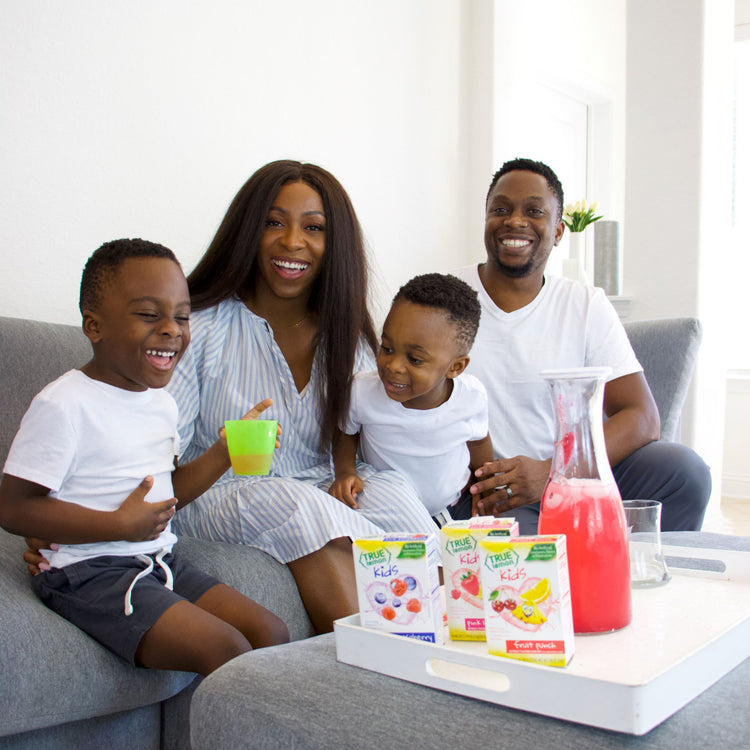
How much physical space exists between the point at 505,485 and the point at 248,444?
0.73 meters

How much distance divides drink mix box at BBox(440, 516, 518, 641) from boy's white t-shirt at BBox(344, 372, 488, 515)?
2.96ft

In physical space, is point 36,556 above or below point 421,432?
below

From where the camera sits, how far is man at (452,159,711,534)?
2150mm

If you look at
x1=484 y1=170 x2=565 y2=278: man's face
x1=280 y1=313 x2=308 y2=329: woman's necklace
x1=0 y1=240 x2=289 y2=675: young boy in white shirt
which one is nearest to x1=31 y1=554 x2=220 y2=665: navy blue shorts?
x1=0 y1=240 x2=289 y2=675: young boy in white shirt

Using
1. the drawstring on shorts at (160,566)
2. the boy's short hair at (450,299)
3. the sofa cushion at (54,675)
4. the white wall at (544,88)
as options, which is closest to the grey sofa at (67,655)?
the sofa cushion at (54,675)

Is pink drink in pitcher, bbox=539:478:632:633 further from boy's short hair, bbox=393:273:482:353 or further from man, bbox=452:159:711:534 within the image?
man, bbox=452:159:711:534

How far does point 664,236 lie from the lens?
385 centimetres

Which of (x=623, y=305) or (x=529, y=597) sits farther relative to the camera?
(x=623, y=305)

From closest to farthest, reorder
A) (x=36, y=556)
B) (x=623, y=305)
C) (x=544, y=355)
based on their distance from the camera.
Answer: (x=36, y=556) → (x=544, y=355) → (x=623, y=305)

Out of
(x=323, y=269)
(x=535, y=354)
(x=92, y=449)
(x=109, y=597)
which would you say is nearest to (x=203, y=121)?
(x=323, y=269)

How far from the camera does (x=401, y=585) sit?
89 cm

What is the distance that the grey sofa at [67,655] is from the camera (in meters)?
1.15

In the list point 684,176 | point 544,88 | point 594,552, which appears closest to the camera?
point 594,552

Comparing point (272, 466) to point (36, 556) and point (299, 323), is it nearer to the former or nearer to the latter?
point (299, 323)
